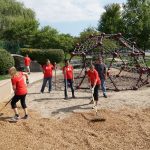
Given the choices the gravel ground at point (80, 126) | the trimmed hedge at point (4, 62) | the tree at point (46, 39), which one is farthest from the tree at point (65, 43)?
the gravel ground at point (80, 126)

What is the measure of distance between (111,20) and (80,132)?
3227 centimetres

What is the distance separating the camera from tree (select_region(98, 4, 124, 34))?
4156 centimetres

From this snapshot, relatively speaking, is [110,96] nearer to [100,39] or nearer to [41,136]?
[100,39]

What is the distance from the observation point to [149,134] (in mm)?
11508

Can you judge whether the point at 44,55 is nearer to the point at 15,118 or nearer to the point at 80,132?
the point at 15,118

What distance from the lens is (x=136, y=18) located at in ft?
133

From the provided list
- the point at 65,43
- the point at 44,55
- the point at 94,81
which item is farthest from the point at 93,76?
the point at 65,43

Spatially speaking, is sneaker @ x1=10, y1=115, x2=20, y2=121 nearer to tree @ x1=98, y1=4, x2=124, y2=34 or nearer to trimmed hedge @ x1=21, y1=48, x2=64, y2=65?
trimmed hedge @ x1=21, y1=48, x2=64, y2=65

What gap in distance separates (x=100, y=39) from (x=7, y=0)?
33218mm

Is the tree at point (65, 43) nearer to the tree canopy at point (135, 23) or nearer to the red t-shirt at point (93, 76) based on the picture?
the tree canopy at point (135, 23)

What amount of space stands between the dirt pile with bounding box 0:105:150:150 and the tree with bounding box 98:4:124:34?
1114 inches

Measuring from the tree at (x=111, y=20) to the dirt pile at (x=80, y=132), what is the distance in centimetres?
2829

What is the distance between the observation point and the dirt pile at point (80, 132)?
1055 centimetres

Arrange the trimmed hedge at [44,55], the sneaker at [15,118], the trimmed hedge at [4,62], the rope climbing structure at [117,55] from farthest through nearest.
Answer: the trimmed hedge at [44,55], the trimmed hedge at [4,62], the rope climbing structure at [117,55], the sneaker at [15,118]
